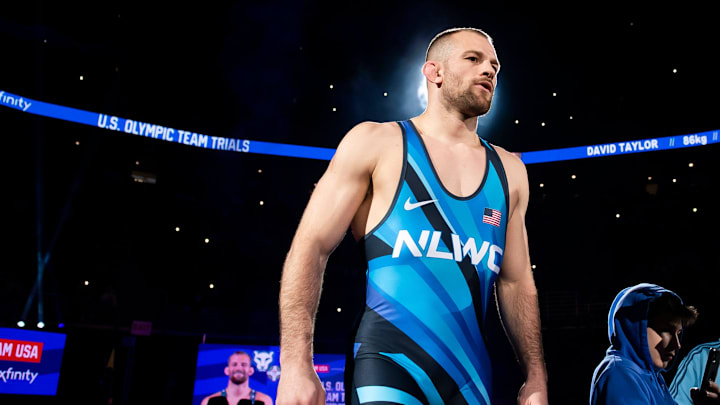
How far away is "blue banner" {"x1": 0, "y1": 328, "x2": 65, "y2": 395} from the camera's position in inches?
298

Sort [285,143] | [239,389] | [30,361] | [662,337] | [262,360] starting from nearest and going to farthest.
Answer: [662,337], [30,361], [239,389], [262,360], [285,143]

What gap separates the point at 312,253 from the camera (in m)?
1.93

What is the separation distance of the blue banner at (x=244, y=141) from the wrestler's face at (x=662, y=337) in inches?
459

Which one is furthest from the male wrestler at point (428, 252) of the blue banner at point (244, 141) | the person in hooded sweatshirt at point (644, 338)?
the blue banner at point (244, 141)

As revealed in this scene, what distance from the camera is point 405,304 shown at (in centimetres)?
192

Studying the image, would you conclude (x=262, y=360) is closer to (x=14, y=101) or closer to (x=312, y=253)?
(x=14, y=101)

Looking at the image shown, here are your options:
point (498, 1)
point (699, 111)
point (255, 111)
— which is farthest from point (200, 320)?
point (699, 111)

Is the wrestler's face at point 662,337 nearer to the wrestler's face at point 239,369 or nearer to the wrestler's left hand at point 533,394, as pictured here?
A: the wrestler's left hand at point 533,394

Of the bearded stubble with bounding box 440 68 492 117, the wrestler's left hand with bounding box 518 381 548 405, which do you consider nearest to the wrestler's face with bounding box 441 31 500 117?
the bearded stubble with bounding box 440 68 492 117

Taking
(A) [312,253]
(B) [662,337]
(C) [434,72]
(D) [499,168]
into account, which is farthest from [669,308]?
(A) [312,253]

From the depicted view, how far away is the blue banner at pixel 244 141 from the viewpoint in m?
13.4

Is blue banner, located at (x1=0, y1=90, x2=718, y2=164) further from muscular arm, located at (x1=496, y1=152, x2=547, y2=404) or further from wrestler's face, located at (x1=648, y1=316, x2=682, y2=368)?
muscular arm, located at (x1=496, y1=152, x2=547, y2=404)

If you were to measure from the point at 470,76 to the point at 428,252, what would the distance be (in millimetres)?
674

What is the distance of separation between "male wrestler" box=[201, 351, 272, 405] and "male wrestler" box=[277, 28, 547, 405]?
8043mm
